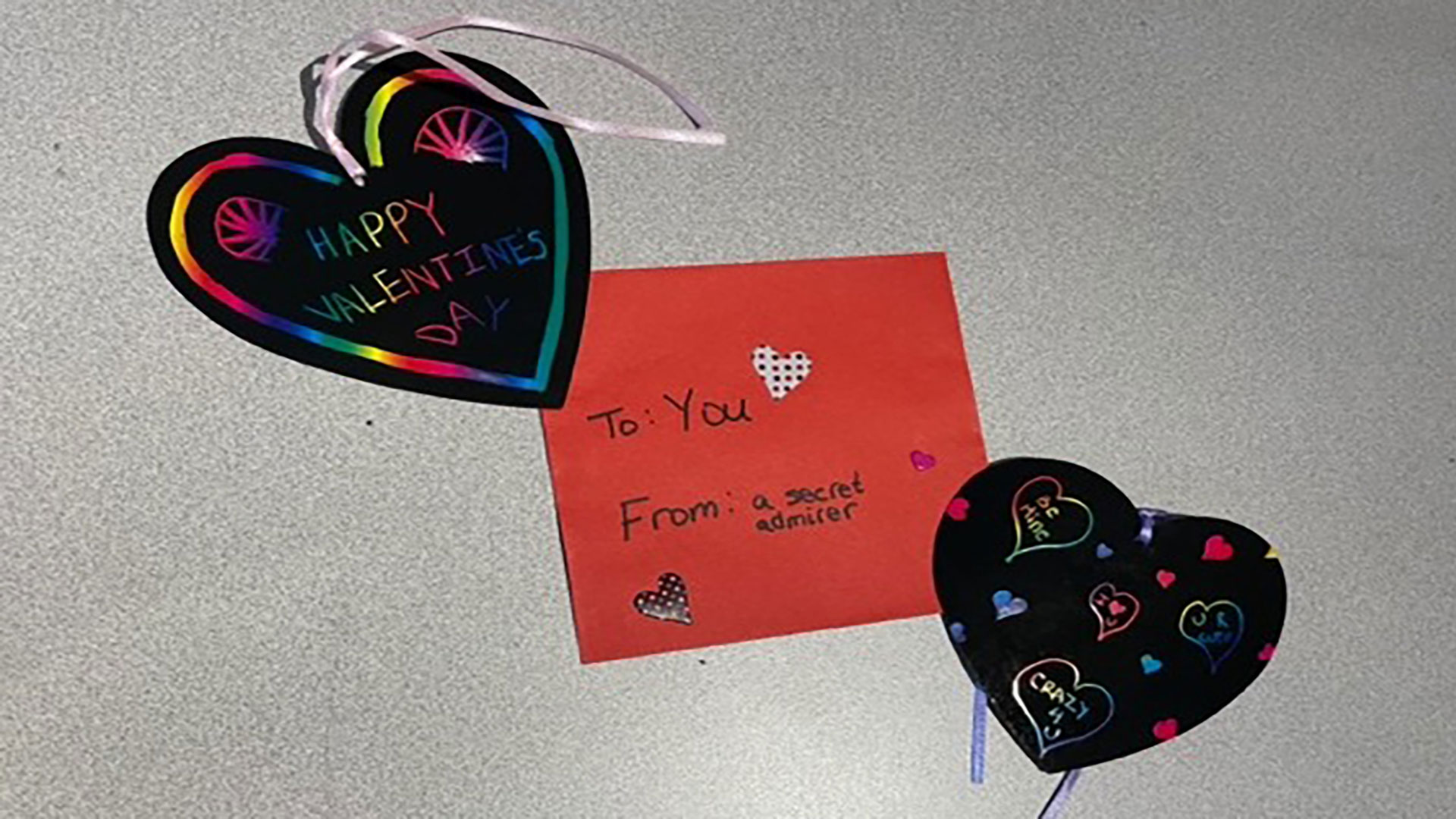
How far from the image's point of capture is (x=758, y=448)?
0.75m

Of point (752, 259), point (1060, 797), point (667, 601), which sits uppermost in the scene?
point (752, 259)

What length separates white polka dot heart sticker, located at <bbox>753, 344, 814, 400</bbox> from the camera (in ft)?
2.48

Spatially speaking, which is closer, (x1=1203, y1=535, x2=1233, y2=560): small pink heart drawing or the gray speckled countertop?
the gray speckled countertop

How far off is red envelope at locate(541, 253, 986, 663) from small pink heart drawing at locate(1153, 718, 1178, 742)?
0.44 feet

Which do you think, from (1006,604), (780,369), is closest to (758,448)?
(780,369)

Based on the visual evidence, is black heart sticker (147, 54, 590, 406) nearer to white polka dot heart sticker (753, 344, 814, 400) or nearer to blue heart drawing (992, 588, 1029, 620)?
white polka dot heart sticker (753, 344, 814, 400)

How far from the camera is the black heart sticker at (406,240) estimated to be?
681 millimetres

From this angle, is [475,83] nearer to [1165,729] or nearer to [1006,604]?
[1006,604]

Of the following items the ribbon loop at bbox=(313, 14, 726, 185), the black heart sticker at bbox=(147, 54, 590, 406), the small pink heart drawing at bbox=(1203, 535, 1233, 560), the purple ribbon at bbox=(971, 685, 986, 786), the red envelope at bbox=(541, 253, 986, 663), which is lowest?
the purple ribbon at bbox=(971, 685, 986, 786)

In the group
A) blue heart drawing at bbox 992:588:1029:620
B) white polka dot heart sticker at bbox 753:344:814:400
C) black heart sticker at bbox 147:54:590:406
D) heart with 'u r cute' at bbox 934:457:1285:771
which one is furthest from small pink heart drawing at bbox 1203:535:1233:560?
black heart sticker at bbox 147:54:590:406

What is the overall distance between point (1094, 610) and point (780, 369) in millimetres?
196

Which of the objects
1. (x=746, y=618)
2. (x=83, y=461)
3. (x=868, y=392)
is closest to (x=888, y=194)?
(x=868, y=392)

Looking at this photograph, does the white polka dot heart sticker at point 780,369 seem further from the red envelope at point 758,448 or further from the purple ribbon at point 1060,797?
the purple ribbon at point 1060,797

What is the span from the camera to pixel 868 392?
77 cm
